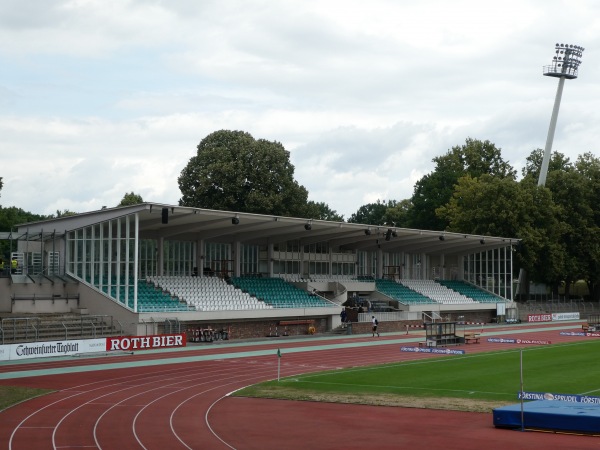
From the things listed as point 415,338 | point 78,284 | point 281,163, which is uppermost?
point 281,163

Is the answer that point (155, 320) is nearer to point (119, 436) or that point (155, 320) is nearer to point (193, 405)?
point (193, 405)

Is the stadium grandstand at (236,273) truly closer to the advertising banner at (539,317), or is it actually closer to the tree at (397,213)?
the advertising banner at (539,317)

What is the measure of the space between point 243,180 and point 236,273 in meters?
18.1

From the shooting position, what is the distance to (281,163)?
3115 inches

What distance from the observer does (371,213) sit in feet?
520

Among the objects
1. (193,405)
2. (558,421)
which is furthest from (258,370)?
(558,421)

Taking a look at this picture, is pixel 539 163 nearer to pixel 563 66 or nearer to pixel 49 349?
pixel 563 66

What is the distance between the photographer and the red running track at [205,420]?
2045 cm

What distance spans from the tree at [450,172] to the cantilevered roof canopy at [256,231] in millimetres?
19284

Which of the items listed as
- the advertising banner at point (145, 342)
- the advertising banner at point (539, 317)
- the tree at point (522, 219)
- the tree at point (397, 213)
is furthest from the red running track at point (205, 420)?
the tree at point (397, 213)

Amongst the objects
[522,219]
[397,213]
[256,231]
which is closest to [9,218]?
[256,231]

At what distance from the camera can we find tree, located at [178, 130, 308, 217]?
77438 millimetres

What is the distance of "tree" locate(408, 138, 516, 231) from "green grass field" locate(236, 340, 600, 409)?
2209 inches

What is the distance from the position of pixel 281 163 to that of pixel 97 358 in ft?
134
